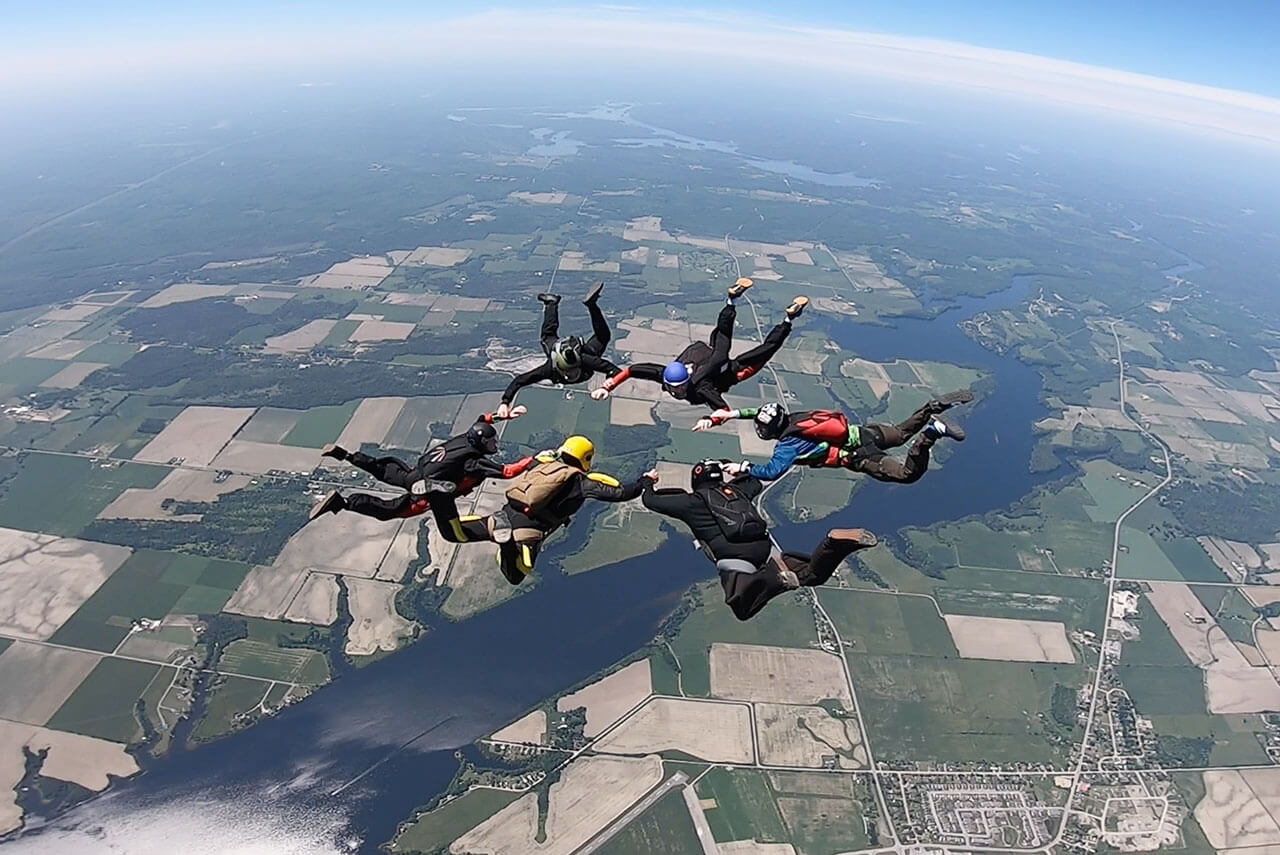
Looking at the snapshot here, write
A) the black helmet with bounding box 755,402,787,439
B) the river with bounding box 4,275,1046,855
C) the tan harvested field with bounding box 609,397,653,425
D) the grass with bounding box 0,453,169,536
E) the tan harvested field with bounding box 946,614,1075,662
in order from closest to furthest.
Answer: the black helmet with bounding box 755,402,787,439
the river with bounding box 4,275,1046,855
the tan harvested field with bounding box 946,614,1075,662
the grass with bounding box 0,453,169,536
the tan harvested field with bounding box 609,397,653,425

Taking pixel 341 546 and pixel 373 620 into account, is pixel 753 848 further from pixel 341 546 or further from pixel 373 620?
pixel 341 546

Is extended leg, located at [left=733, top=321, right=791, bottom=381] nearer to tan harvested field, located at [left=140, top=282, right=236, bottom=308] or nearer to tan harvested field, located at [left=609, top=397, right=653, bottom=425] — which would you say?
tan harvested field, located at [left=609, top=397, right=653, bottom=425]

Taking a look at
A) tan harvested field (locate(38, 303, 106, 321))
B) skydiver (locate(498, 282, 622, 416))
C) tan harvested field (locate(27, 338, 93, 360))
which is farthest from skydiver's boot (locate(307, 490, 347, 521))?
tan harvested field (locate(38, 303, 106, 321))

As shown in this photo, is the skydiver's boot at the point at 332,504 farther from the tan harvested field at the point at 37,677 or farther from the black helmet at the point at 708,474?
the tan harvested field at the point at 37,677

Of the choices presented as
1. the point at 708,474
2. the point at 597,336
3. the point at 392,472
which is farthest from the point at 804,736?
the point at 392,472

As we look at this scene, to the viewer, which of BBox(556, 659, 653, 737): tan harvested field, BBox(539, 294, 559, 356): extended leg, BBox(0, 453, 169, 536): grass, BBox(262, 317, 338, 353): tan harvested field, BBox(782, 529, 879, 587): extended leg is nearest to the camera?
BBox(782, 529, 879, 587): extended leg

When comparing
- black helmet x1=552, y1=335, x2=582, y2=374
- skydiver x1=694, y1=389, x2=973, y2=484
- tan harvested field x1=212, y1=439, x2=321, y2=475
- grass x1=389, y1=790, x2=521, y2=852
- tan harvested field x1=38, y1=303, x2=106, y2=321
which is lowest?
grass x1=389, y1=790, x2=521, y2=852
